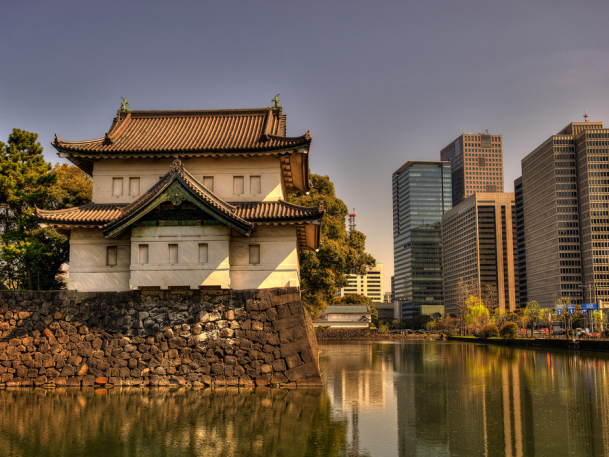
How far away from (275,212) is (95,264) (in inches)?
369

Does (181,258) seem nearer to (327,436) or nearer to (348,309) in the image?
(327,436)

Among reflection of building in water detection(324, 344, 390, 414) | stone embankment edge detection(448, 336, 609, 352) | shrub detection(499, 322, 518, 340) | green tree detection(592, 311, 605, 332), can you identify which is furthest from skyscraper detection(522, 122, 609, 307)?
reflection of building in water detection(324, 344, 390, 414)

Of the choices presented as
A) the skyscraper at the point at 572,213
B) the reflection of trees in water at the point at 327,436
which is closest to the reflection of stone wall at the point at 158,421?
the reflection of trees in water at the point at 327,436

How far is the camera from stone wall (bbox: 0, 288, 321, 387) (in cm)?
2356

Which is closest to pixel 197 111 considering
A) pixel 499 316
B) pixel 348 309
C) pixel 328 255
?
pixel 328 255

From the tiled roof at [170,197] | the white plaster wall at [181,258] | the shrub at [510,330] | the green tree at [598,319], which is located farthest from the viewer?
the green tree at [598,319]

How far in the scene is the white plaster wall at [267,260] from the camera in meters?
25.0

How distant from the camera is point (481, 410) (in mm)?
18219

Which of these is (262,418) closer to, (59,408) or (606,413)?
(59,408)

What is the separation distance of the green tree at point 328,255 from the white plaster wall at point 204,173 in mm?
10584

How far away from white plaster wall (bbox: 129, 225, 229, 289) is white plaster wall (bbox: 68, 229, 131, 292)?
1.69m

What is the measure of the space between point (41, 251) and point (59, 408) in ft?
48.9

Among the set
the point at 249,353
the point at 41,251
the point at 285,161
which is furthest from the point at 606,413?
the point at 41,251

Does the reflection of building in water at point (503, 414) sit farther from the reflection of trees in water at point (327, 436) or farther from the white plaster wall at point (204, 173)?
the white plaster wall at point (204, 173)
